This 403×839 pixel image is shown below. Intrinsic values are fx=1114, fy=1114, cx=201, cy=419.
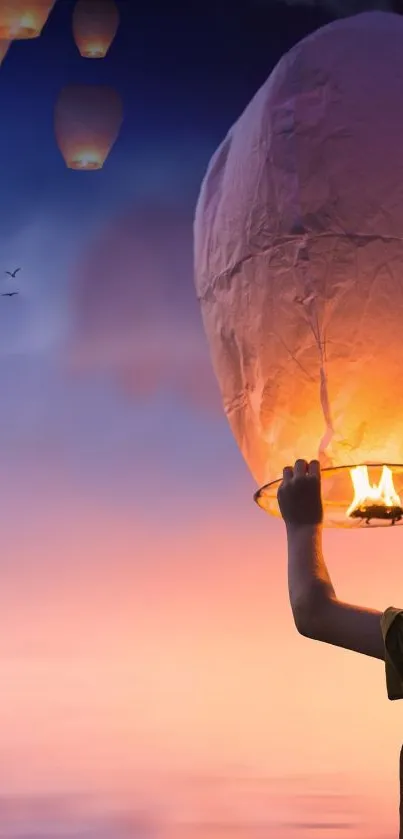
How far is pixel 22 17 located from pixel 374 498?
1.64 meters

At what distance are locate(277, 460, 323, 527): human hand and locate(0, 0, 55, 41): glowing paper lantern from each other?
1677 millimetres

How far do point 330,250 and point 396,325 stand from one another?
0.11 metres

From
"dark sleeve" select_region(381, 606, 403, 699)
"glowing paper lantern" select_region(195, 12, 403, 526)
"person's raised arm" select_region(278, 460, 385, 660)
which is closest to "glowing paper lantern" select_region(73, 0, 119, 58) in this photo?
"glowing paper lantern" select_region(195, 12, 403, 526)

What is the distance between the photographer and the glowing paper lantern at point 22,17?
2.37 m

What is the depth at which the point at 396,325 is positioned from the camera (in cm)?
123

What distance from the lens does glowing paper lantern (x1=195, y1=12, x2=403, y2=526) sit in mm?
1229

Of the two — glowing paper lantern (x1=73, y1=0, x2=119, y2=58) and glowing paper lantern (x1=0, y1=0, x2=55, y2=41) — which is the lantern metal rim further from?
glowing paper lantern (x1=73, y1=0, x2=119, y2=58)

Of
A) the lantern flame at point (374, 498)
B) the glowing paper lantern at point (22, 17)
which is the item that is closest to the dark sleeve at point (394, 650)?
the lantern flame at point (374, 498)

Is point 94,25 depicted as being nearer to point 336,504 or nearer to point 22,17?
point 22,17

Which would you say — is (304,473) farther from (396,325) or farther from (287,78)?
(287,78)

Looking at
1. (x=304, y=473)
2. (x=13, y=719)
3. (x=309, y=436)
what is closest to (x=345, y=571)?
(x=13, y=719)

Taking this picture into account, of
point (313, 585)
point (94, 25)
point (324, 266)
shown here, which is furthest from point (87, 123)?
point (313, 585)

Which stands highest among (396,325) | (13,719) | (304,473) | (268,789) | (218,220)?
(218,220)

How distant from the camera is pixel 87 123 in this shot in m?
2.56
